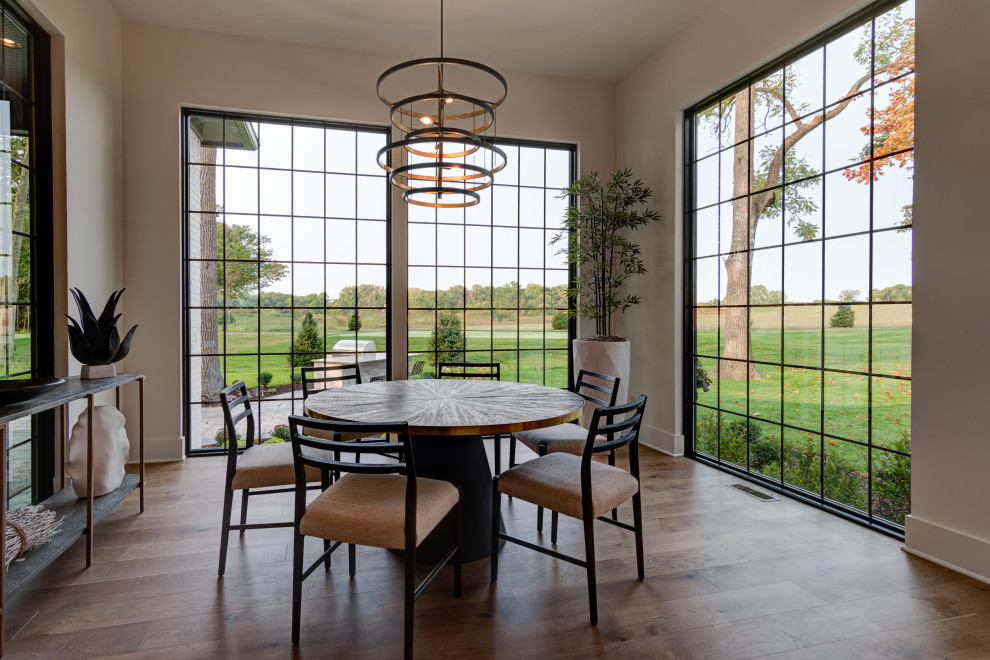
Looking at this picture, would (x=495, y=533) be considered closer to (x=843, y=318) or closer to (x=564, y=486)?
(x=564, y=486)

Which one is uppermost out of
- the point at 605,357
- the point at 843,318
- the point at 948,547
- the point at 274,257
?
the point at 274,257

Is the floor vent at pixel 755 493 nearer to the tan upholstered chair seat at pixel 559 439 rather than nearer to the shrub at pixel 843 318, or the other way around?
the shrub at pixel 843 318

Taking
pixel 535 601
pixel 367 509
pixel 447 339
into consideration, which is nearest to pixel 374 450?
pixel 367 509

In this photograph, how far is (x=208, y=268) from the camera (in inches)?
164

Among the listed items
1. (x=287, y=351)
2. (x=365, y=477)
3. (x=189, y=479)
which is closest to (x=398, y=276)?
(x=287, y=351)

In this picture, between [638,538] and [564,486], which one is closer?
[564,486]

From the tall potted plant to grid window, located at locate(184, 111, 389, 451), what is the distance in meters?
1.72

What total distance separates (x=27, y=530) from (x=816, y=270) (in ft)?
13.7

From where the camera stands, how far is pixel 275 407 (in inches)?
170

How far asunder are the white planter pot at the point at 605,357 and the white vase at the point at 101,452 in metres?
3.16

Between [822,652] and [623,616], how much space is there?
2.17ft

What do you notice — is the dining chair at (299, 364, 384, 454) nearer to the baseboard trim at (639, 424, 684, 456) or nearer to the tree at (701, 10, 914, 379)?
the baseboard trim at (639, 424, 684, 456)

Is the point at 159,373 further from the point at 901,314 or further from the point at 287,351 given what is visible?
the point at 901,314

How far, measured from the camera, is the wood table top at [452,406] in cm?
200
